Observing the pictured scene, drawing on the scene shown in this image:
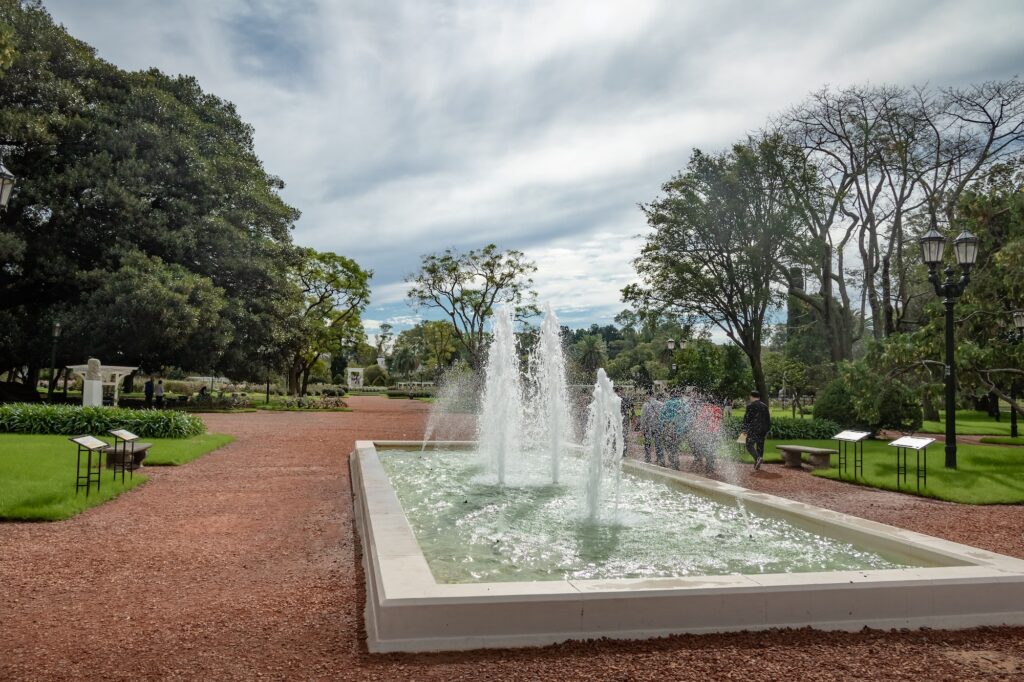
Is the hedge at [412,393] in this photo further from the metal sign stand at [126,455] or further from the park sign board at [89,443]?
the park sign board at [89,443]

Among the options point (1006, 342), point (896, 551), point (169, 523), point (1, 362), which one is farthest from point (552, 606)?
point (1, 362)

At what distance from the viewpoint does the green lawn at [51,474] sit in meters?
8.25

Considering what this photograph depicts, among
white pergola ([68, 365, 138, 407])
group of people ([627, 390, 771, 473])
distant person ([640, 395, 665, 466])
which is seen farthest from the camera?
white pergola ([68, 365, 138, 407])

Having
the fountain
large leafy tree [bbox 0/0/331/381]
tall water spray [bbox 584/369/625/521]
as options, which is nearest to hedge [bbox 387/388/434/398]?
large leafy tree [bbox 0/0/331/381]

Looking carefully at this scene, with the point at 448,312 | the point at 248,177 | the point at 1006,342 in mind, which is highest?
the point at 248,177

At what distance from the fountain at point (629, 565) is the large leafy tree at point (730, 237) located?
1513 cm

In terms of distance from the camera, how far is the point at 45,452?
12969mm

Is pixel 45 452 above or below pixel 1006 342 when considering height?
below

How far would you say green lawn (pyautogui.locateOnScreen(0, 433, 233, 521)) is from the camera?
825 centimetres

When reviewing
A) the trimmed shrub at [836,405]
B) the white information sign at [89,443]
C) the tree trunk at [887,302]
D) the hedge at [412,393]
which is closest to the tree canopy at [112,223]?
the white information sign at [89,443]

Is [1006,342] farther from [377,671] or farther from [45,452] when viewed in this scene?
[45,452]

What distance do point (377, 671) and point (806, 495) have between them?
8901 millimetres

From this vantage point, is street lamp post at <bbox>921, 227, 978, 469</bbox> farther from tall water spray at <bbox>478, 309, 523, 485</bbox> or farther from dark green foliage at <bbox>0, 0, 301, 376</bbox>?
dark green foliage at <bbox>0, 0, 301, 376</bbox>

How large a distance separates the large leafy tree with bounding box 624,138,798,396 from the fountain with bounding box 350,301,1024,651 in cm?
1513
